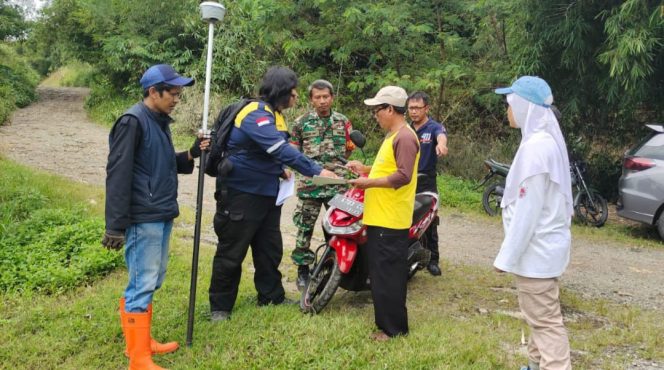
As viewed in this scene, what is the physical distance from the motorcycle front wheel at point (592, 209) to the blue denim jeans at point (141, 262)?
7.39m

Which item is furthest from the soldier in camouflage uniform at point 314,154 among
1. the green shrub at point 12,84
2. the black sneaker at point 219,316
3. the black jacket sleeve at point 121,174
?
the green shrub at point 12,84

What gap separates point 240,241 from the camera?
409cm

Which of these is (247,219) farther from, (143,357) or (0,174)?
(0,174)

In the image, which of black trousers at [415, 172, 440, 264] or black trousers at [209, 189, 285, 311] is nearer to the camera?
black trousers at [209, 189, 285, 311]

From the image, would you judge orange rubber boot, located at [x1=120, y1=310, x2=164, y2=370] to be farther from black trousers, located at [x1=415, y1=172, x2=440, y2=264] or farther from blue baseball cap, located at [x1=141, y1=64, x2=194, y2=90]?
black trousers, located at [x1=415, y1=172, x2=440, y2=264]

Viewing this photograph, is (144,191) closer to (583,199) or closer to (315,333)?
(315,333)

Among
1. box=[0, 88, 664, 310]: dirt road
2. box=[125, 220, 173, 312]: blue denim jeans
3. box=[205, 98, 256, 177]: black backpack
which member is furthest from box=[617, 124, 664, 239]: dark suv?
box=[125, 220, 173, 312]: blue denim jeans

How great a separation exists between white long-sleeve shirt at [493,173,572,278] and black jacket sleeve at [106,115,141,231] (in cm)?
224

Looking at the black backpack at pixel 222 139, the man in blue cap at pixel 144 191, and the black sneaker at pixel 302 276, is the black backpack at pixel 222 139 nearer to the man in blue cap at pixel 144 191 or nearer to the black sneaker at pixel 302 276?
the man in blue cap at pixel 144 191

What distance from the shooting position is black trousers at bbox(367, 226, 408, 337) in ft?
12.4

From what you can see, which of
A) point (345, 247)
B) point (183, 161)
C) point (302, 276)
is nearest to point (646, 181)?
point (302, 276)

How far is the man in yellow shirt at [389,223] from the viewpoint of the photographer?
374 cm

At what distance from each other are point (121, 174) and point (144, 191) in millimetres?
214

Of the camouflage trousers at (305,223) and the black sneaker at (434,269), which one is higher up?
the camouflage trousers at (305,223)
